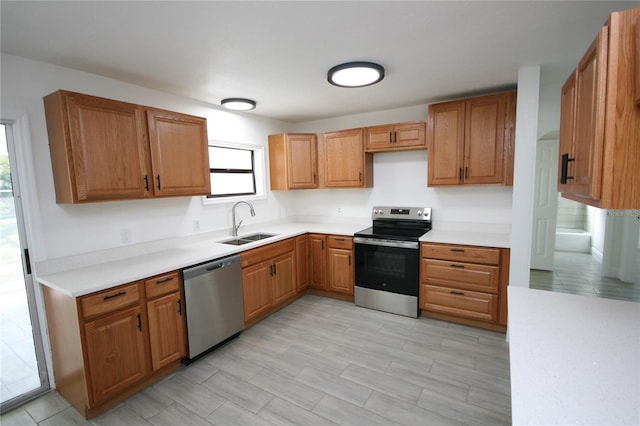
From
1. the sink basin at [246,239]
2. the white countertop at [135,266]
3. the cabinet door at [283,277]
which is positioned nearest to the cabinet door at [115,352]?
the white countertop at [135,266]

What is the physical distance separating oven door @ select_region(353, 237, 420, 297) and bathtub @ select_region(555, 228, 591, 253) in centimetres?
490

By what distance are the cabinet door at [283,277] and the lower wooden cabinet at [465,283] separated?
150 cm

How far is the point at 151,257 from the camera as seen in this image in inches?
103

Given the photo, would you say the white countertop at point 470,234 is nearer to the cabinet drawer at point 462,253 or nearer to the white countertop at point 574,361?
the cabinet drawer at point 462,253

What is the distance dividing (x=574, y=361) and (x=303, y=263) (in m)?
3.03

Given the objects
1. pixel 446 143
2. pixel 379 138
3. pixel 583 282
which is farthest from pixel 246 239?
pixel 583 282

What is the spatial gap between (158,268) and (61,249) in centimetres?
74

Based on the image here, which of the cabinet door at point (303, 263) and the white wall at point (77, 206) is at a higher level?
the white wall at point (77, 206)

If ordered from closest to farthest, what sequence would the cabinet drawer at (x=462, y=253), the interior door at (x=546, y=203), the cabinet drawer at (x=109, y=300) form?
the cabinet drawer at (x=109, y=300) → the cabinet drawer at (x=462, y=253) → the interior door at (x=546, y=203)

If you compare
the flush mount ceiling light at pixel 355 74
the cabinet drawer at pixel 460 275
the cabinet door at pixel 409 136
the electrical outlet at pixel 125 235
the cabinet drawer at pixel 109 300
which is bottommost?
the cabinet drawer at pixel 460 275

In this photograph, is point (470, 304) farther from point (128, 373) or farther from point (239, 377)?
point (128, 373)

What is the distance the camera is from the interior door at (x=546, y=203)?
14.7ft

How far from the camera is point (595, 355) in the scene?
103cm

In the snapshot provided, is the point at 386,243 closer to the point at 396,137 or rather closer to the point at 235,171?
the point at 396,137
